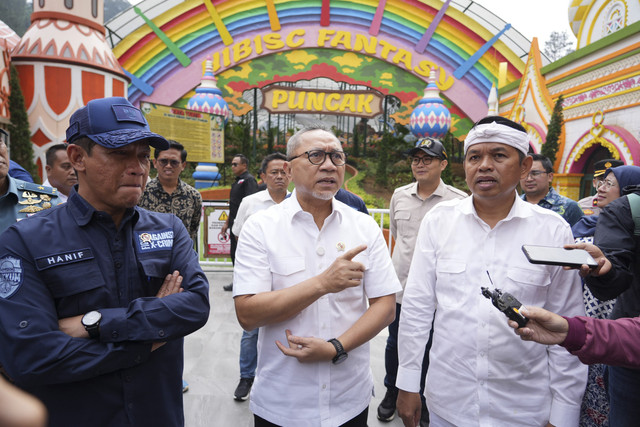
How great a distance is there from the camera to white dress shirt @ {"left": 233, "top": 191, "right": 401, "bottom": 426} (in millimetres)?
1552

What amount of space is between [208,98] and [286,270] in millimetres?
11786

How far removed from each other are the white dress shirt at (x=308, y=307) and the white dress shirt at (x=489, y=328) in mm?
242

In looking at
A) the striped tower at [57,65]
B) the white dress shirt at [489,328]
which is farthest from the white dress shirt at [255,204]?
the striped tower at [57,65]

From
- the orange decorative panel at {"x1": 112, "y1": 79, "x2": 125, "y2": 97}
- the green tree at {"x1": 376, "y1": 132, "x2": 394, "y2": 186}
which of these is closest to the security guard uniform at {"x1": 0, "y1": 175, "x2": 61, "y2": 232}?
the orange decorative panel at {"x1": 112, "y1": 79, "x2": 125, "y2": 97}

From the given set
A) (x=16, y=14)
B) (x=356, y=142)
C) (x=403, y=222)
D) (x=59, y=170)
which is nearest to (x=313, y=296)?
(x=403, y=222)

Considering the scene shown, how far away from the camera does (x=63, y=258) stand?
4.22 feet

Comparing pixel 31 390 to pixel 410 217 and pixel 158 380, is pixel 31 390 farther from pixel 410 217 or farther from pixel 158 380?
pixel 410 217

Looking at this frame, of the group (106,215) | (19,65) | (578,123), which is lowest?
(106,215)

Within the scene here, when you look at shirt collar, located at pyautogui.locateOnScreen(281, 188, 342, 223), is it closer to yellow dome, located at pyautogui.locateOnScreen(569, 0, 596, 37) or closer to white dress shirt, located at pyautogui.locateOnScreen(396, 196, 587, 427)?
white dress shirt, located at pyautogui.locateOnScreen(396, 196, 587, 427)

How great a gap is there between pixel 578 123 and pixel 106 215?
1074 centimetres

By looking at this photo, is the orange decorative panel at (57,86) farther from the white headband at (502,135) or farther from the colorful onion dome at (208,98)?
the white headband at (502,135)

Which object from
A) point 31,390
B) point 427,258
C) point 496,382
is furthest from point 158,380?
point 496,382

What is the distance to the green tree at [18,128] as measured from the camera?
874 cm

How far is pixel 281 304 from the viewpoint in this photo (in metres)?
1.47
